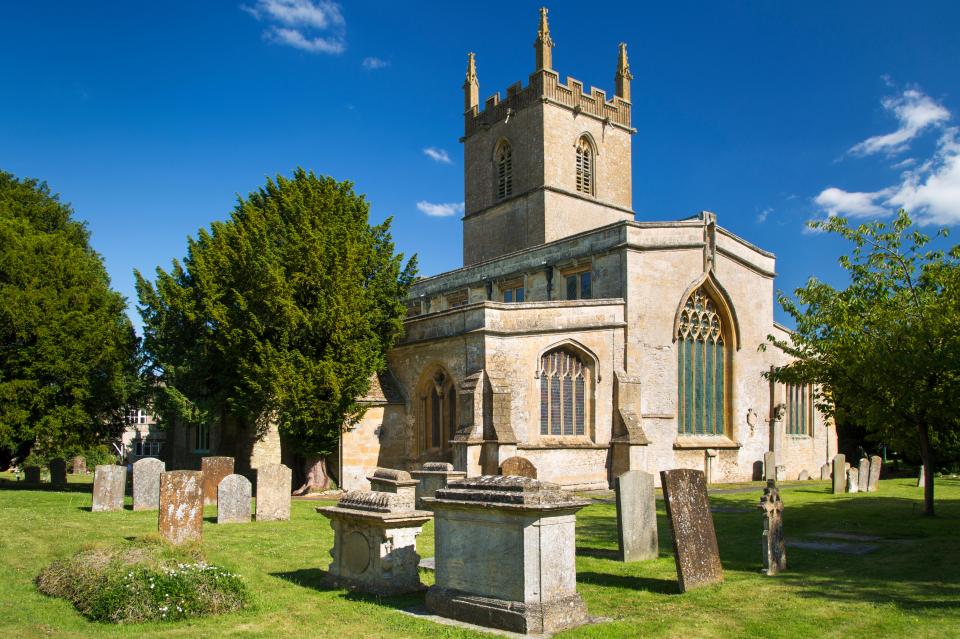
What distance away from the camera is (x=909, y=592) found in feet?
30.6

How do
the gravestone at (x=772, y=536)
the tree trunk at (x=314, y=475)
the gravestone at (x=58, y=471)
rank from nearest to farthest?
1. the gravestone at (x=772, y=536)
2. the tree trunk at (x=314, y=475)
3. the gravestone at (x=58, y=471)

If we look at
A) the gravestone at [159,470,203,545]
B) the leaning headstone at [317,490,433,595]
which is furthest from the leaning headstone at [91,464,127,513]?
the leaning headstone at [317,490,433,595]

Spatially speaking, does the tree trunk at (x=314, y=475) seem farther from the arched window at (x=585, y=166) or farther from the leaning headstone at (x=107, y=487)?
the arched window at (x=585, y=166)

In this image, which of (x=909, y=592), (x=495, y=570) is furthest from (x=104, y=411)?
(x=909, y=592)

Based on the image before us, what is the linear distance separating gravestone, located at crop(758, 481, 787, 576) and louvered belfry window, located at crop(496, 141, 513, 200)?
2944 cm

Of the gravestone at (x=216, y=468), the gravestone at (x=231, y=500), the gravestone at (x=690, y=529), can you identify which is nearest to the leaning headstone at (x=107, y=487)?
the gravestone at (x=216, y=468)

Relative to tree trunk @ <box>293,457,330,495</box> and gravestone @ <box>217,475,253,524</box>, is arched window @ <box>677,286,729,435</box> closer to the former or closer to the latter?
tree trunk @ <box>293,457,330,495</box>

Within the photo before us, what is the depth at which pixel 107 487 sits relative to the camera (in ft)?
59.1

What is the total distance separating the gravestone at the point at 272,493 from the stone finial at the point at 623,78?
101ft

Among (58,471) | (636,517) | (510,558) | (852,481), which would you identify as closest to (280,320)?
(58,471)

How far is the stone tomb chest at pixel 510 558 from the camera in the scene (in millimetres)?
7648

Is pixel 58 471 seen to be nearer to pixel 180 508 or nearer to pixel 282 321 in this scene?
pixel 282 321

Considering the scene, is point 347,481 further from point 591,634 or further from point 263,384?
point 591,634

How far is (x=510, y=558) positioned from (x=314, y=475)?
60.0ft
